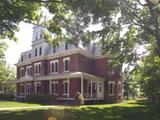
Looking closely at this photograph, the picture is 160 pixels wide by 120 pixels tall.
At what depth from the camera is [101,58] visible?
44.5m

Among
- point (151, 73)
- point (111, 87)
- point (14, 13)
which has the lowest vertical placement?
point (111, 87)

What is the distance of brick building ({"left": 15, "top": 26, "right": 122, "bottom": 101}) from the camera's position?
42.1 metres

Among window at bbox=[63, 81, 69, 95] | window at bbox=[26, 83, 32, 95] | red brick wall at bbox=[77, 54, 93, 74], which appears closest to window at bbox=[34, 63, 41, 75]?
window at bbox=[26, 83, 32, 95]

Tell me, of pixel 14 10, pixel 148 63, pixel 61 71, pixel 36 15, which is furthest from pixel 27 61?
pixel 14 10

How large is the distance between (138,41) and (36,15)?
405 inches

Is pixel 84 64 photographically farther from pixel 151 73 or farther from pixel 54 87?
pixel 151 73

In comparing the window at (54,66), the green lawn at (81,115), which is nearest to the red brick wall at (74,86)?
the window at (54,66)

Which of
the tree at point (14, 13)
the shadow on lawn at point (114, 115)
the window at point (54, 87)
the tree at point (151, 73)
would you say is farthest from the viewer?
the window at point (54, 87)

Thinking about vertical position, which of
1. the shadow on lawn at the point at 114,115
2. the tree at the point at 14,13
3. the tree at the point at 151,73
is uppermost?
the tree at the point at 14,13

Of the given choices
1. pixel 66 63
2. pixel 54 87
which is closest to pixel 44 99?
pixel 54 87

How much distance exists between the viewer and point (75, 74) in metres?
39.5

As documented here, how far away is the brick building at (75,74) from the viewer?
138 ft

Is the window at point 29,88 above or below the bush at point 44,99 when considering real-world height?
above

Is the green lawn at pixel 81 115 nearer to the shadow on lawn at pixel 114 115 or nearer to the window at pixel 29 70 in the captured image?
the shadow on lawn at pixel 114 115
